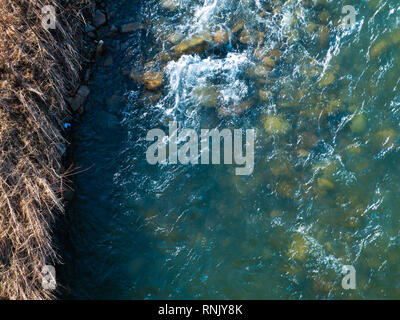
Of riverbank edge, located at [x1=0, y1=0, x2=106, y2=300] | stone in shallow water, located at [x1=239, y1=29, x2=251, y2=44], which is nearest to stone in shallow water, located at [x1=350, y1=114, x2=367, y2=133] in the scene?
stone in shallow water, located at [x1=239, y1=29, x2=251, y2=44]

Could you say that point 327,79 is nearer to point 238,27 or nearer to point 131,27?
point 238,27

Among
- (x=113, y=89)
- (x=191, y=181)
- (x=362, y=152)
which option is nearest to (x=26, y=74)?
(x=113, y=89)

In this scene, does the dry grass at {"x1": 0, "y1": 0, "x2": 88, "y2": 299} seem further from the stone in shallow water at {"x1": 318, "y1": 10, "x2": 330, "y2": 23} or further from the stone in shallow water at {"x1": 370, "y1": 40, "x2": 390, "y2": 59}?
the stone in shallow water at {"x1": 370, "y1": 40, "x2": 390, "y2": 59}

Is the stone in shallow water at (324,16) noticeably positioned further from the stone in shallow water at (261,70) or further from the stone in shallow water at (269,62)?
the stone in shallow water at (261,70)

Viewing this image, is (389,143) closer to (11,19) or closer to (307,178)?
(307,178)

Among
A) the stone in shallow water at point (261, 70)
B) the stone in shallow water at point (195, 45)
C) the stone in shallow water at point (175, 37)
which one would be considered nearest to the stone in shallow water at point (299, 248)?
the stone in shallow water at point (261, 70)

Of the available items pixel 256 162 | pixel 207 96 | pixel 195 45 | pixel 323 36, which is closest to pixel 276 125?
pixel 256 162
